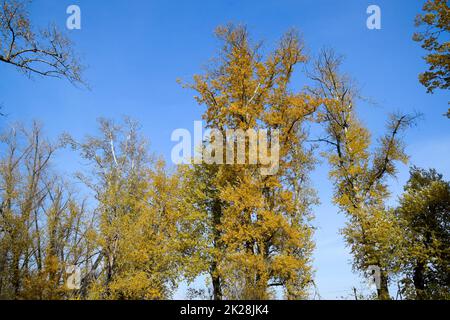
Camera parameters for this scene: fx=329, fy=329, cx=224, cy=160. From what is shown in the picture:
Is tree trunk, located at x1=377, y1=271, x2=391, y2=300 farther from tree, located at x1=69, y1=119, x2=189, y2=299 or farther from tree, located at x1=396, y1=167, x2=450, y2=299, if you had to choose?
tree, located at x1=69, y1=119, x2=189, y2=299

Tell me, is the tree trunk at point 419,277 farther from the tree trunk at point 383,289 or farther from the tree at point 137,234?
the tree at point 137,234

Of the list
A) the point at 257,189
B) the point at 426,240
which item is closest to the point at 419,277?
the point at 426,240

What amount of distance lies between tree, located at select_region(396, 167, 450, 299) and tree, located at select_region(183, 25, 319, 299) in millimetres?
4491

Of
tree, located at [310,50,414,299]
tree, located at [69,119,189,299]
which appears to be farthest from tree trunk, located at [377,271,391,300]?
tree, located at [69,119,189,299]

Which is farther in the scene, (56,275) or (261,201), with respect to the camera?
(56,275)

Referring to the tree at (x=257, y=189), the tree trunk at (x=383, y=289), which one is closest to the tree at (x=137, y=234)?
the tree at (x=257, y=189)

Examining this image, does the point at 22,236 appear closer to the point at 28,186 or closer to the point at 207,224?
the point at 28,186

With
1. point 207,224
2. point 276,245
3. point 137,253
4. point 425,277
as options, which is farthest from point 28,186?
point 425,277

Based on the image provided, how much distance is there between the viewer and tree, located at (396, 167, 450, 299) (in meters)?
13.9

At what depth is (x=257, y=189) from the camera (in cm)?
1428

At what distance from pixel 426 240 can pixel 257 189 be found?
825 cm

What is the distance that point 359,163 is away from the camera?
16875mm

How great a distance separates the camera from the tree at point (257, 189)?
13169 mm

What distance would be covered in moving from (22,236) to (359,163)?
17839 millimetres
